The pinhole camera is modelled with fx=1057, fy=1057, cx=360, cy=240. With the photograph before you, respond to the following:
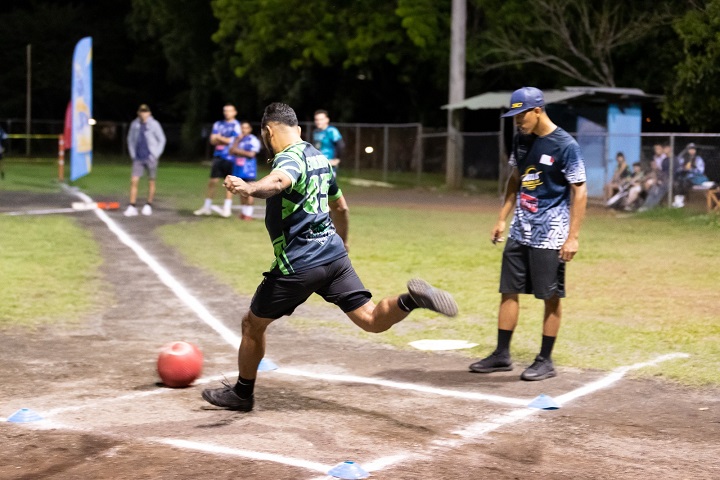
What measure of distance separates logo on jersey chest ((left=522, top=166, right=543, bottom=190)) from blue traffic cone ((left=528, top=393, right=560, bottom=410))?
1.65m

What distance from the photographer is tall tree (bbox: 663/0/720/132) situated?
83.1 ft

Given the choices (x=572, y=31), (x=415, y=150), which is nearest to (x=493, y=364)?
(x=572, y=31)

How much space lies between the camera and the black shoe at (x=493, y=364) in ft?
26.3

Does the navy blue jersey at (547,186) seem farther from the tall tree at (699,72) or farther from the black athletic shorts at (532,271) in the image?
the tall tree at (699,72)

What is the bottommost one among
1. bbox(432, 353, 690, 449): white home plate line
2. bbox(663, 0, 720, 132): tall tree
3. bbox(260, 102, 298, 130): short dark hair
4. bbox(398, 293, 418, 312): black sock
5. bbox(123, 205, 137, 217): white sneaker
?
bbox(432, 353, 690, 449): white home plate line

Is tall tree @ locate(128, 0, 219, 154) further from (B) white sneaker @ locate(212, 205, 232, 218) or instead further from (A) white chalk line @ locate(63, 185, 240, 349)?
(A) white chalk line @ locate(63, 185, 240, 349)

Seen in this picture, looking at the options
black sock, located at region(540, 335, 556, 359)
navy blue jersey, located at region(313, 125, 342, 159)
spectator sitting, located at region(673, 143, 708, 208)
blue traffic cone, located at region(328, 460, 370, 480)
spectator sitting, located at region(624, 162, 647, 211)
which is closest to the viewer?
blue traffic cone, located at region(328, 460, 370, 480)

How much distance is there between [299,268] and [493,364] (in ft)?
7.04

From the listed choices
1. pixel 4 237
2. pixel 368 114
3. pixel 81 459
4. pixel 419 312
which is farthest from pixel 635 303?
pixel 368 114

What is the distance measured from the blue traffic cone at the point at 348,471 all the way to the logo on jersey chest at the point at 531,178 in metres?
3.14

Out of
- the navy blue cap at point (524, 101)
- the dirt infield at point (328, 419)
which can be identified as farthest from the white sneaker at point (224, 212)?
the navy blue cap at point (524, 101)

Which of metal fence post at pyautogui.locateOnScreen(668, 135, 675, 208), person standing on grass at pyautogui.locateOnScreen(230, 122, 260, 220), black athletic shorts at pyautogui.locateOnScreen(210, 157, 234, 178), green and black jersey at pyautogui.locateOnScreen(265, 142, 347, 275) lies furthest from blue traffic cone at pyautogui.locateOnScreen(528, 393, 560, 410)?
metal fence post at pyautogui.locateOnScreen(668, 135, 675, 208)

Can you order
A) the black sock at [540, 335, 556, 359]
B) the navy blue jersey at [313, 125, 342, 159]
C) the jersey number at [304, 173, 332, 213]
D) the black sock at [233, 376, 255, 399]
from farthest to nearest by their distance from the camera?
the navy blue jersey at [313, 125, 342, 159] → the black sock at [540, 335, 556, 359] → the black sock at [233, 376, 255, 399] → the jersey number at [304, 173, 332, 213]

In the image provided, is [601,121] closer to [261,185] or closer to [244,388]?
[244,388]
